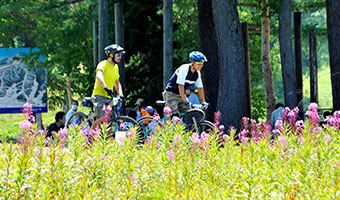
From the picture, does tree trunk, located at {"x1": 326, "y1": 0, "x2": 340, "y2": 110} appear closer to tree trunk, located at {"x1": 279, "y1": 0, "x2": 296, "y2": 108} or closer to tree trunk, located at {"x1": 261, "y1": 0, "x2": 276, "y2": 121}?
tree trunk, located at {"x1": 279, "y1": 0, "x2": 296, "y2": 108}

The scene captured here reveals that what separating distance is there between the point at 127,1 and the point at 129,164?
19219 mm

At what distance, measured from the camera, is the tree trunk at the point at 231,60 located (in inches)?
621

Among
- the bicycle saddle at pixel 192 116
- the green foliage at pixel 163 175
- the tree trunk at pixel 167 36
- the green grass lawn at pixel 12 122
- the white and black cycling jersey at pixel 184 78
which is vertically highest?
the tree trunk at pixel 167 36

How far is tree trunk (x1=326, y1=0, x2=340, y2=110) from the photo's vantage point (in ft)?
51.1

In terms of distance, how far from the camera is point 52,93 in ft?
128

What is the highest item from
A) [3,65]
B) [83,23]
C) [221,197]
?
[83,23]

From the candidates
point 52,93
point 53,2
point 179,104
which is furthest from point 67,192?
point 52,93

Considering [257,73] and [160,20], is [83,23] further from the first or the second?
[257,73]

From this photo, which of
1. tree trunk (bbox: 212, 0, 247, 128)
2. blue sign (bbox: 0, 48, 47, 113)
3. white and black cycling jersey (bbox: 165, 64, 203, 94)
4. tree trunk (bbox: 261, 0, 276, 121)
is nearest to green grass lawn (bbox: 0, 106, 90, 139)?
blue sign (bbox: 0, 48, 47, 113)

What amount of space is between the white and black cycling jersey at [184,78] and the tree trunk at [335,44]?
5.13m

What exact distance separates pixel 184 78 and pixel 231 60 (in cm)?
477

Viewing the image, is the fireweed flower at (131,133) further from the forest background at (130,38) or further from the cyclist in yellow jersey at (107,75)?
the forest background at (130,38)

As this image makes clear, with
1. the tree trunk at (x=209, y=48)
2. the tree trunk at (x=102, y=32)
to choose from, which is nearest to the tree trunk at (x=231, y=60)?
the tree trunk at (x=209, y=48)

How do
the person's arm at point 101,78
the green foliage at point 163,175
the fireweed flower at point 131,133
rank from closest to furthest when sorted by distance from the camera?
the green foliage at point 163,175 < the fireweed flower at point 131,133 < the person's arm at point 101,78
